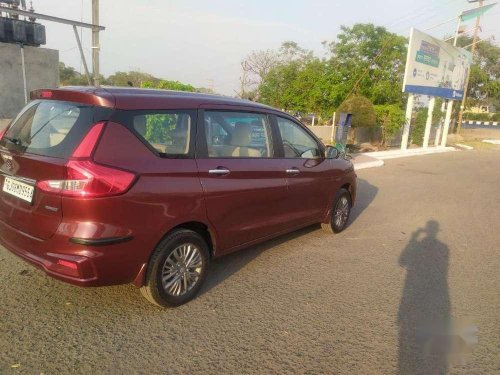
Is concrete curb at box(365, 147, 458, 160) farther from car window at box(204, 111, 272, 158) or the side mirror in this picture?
car window at box(204, 111, 272, 158)

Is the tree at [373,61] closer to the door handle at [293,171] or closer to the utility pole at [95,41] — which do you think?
the utility pole at [95,41]

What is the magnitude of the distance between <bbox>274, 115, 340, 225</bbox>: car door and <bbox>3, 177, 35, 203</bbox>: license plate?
2.48 metres

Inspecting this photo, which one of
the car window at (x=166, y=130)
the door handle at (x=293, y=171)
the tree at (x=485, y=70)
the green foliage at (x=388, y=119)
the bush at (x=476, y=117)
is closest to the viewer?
the car window at (x=166, y=130)

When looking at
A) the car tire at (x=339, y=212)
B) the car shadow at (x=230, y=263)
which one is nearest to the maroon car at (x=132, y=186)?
the car shadow at (x=230, y=263)

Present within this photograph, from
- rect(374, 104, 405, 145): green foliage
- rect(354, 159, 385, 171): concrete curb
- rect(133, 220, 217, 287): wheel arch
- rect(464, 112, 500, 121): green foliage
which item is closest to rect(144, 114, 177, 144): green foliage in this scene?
rect(133, 220, 217, 287): wheel arch

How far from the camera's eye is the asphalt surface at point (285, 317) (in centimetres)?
279

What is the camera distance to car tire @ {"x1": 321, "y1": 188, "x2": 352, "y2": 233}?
5.66 metres

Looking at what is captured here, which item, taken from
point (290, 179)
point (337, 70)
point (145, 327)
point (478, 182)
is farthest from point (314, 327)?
point (337, 70)

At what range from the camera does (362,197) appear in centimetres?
862

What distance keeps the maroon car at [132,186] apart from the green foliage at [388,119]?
60.9 ft

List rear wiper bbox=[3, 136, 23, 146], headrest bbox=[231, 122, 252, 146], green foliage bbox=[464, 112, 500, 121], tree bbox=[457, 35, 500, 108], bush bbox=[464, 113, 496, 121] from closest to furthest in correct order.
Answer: rear wiper bbox=[3, 136, 23, 146]
headrest bbox=[231, 122, 252, 146]
tree bbox=[457, 35, 500, 108]
green foliage bbox=[464, 112, 500, 121]
bush bbox=[464, 113, 496, 121]

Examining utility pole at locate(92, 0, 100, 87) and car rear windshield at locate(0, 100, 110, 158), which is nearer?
car rear windshield at locate(0, 100, 110, 158)

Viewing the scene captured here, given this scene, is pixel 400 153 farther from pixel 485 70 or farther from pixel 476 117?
pixel 476 117

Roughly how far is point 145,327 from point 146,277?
375mm
